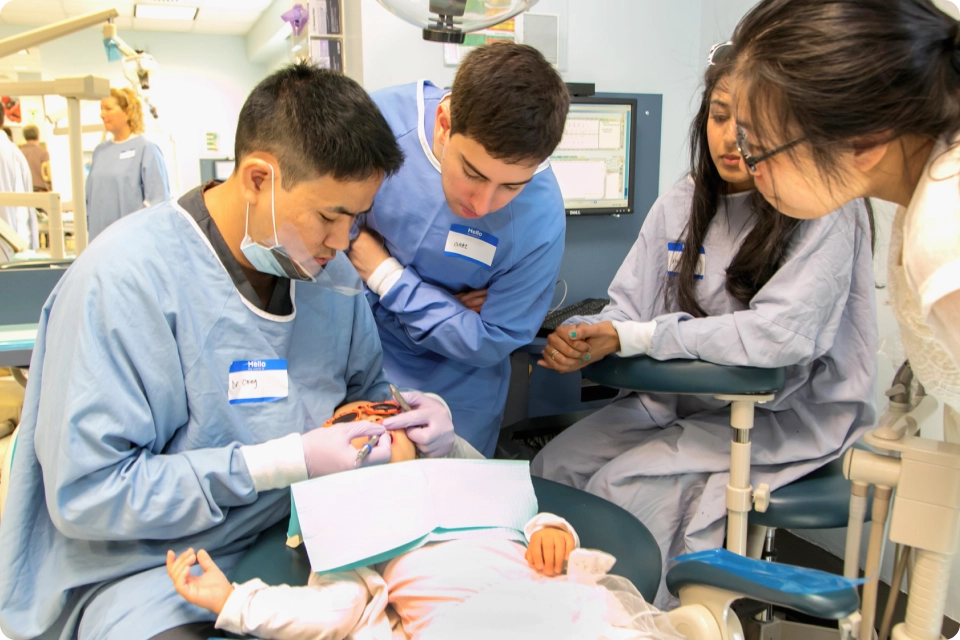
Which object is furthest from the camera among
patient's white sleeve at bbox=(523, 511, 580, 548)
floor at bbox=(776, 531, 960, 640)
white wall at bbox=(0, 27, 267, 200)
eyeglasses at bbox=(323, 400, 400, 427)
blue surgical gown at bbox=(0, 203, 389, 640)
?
white wall at bbox=(0, 27, 267, 200)

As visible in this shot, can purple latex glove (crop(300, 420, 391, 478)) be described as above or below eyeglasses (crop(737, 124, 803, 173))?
below

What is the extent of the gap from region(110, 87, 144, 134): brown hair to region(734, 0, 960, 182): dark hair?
4.68m

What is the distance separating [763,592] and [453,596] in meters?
0.46

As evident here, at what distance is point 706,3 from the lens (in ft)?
8.56

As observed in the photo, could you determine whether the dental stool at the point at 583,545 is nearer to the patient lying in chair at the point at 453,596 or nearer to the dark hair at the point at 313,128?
the patient lying in chair at the point at 453,596

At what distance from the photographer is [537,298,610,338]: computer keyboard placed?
2.14m

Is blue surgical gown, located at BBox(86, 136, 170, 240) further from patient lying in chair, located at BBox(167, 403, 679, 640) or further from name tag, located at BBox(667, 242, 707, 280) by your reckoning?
patient lying in chair, located at BBox(167, 403, 679, 640)

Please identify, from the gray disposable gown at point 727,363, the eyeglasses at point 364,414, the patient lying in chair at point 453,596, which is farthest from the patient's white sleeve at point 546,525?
the gray disposable gown at point 727,363

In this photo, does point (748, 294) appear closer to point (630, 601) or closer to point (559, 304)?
point (630, 601)

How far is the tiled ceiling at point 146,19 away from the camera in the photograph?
814 centimetres

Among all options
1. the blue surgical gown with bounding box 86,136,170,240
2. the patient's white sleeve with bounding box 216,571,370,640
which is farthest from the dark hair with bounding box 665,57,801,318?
the blue surgical gown with bounding box 86,136,170,240

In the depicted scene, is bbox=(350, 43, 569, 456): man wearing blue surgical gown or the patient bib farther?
bbox=(350, 43, 569, 456): man wearing blue surgical gown

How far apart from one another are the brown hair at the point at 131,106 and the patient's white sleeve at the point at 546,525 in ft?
14.6

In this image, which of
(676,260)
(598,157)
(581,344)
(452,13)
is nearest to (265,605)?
(581,344)
